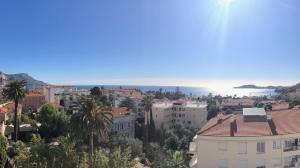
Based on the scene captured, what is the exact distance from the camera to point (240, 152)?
130 feet

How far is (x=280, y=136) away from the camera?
3988 centimetres

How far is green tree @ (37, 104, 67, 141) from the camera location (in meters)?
75.6

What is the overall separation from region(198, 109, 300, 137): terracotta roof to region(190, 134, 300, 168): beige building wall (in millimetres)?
586

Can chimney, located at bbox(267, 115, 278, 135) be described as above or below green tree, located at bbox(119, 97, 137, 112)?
above

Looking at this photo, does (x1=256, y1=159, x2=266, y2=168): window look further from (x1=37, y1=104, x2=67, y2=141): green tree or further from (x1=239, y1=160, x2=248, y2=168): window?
(x1=37, y1=104, x2=67, y2=141): green tree

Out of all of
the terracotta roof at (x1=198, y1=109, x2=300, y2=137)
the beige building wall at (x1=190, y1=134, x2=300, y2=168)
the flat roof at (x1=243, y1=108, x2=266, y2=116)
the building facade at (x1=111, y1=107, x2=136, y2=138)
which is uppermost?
the flat roof at (x1=243, y1=108, x2=266, y2=116)

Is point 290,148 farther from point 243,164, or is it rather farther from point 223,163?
point 223,163

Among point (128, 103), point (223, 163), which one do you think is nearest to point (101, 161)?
point (223, 163)

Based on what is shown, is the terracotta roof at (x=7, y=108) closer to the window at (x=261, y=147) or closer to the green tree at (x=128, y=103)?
the green tree at (x=128, y=103)

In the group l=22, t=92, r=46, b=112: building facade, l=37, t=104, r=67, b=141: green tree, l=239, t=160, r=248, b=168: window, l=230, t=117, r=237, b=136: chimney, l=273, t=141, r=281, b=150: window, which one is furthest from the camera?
l=22, t=92, r=46, b=112: building facade

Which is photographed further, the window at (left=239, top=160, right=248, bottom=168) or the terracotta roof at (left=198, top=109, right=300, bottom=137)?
the terracotta roof at (left=198, top=109, right=300, bottom=137)

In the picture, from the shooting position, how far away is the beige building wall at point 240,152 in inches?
→ 1556

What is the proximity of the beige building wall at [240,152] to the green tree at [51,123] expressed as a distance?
39.8 m

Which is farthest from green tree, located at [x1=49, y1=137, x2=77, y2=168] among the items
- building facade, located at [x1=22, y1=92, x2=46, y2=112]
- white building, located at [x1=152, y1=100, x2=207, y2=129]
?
white building, located at [x1=152, y1=100, x2=207, y2=129]
